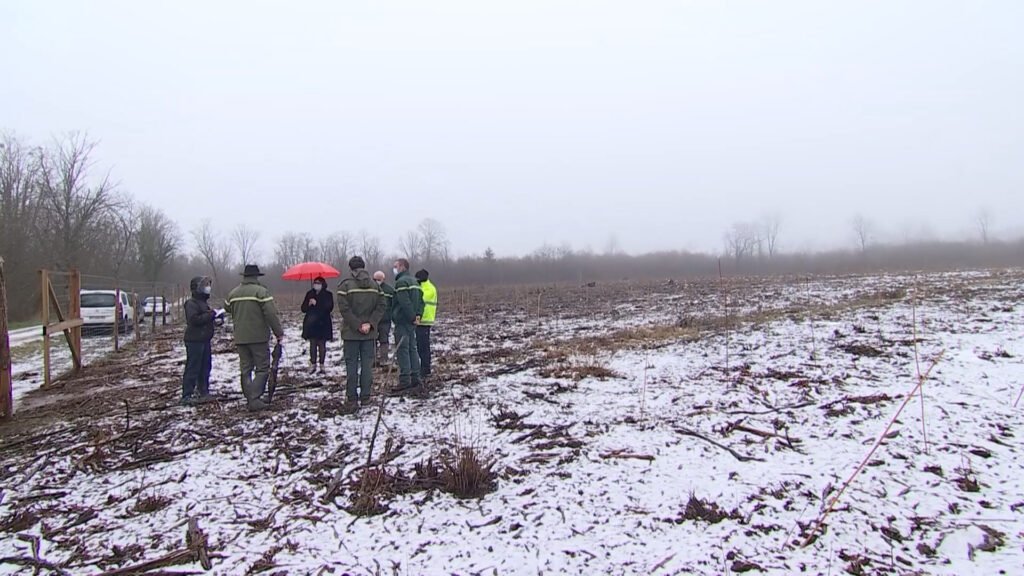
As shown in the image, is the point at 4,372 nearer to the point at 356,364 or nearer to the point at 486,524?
the point at 356,364

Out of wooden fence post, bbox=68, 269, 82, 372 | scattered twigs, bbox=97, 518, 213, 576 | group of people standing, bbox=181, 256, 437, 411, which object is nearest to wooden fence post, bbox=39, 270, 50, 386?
wooden fence post, bbox=68, 269, 82, 372

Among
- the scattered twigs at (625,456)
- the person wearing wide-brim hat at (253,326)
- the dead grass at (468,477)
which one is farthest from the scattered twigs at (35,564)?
the scattered twigs at (625,456)

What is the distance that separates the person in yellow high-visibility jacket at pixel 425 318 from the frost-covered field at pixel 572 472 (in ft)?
1.31

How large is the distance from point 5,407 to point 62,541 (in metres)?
4.43

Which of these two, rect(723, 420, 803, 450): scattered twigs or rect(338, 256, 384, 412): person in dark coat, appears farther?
rect(338, 256, 384, 412): person in dark coat

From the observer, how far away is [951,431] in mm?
4797

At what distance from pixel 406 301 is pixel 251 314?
75.7 inches

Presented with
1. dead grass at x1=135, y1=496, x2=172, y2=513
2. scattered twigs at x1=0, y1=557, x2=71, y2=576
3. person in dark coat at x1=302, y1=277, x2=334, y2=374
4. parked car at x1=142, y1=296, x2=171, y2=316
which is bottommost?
scattered twigs at x1=0, y1=557, x2=71, y2=576

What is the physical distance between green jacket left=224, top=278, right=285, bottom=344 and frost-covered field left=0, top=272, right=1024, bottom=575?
3.32 feet

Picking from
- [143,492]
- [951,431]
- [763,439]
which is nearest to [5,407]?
[143,492]

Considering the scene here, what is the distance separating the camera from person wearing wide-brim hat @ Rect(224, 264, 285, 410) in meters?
5.97

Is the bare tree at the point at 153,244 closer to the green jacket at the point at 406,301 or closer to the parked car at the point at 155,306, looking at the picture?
the parked car at the point at 155,306

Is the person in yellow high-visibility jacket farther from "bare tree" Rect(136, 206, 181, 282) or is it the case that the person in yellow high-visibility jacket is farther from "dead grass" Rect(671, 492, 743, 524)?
"bare tree" Rect(136, 206, 181, 282)

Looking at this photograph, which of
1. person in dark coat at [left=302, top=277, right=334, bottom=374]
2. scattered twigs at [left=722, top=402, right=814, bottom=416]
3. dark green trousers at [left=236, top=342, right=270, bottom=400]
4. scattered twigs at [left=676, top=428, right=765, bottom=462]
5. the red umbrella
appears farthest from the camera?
the red umbrella
